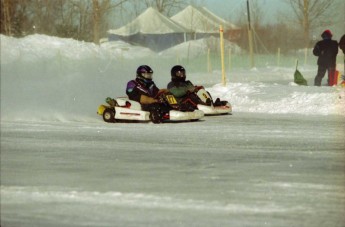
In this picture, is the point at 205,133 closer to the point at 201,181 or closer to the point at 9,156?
the point at 9,156

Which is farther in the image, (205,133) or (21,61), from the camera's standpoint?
(21,61)

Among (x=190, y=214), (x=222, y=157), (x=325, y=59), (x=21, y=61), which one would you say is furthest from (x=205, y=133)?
(x=21, y=61)

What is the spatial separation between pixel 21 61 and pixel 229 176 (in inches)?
1039

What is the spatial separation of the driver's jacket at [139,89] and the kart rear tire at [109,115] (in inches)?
18.1

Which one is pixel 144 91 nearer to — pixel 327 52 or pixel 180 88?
pixel 180 88

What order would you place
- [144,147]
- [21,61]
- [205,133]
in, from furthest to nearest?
1. [21,61]
2. [205,133]
3. [144,147]

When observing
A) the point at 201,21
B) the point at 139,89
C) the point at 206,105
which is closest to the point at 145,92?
the point at 139,89

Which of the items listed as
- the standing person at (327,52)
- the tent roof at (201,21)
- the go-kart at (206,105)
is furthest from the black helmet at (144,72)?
the tent roof at (201,21)

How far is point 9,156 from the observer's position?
10.5 meters

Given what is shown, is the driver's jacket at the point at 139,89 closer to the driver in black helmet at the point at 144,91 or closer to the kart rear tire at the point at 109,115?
the driver in black helmet at the point at 144,91

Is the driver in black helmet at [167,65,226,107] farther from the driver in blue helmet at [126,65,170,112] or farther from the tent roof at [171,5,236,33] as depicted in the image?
the tent roof at [171,5,236,33]

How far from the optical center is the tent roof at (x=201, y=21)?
83375mm

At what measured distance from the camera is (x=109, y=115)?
15.8 metres

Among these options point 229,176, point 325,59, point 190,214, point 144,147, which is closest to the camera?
point 190,214
